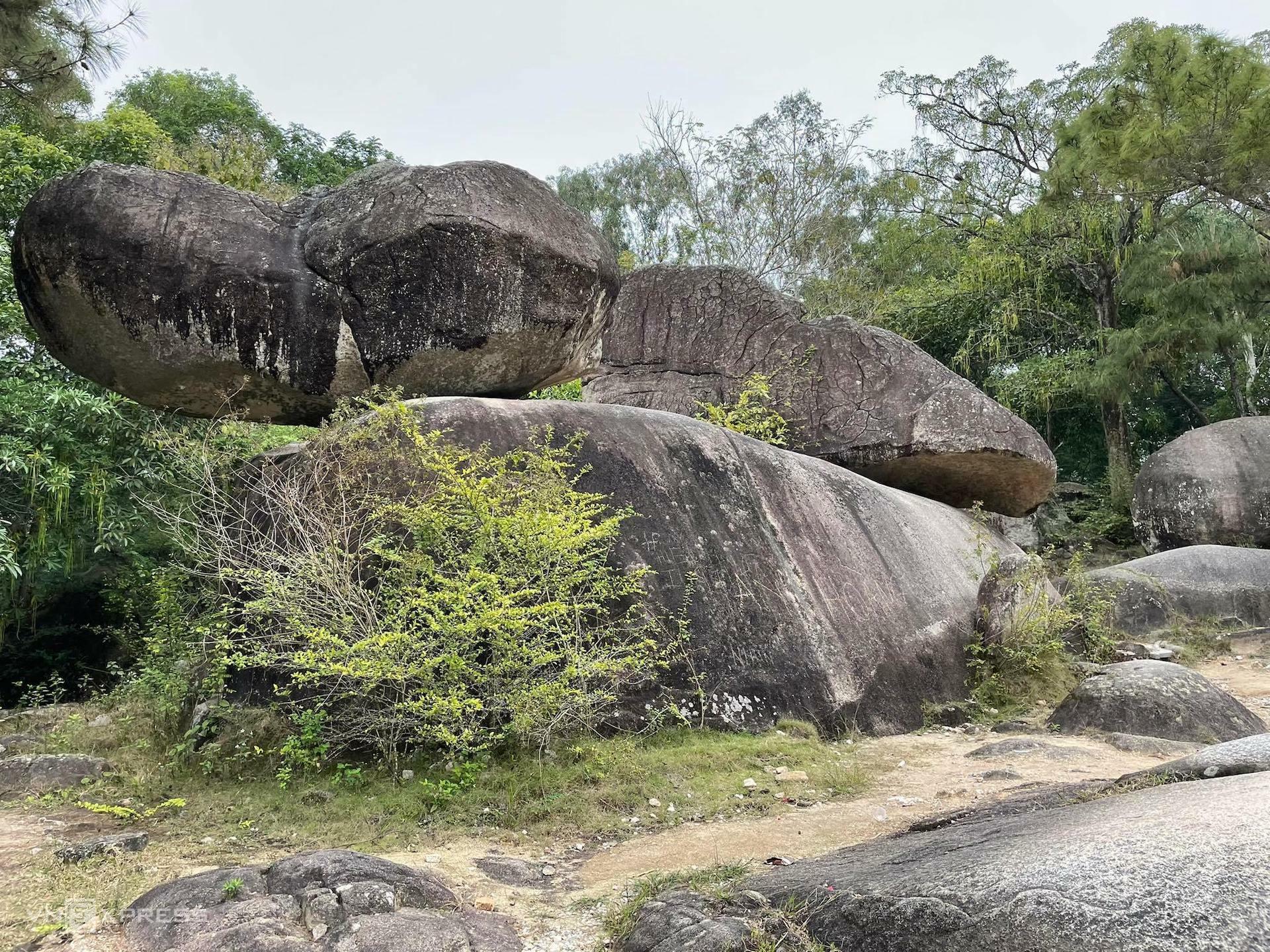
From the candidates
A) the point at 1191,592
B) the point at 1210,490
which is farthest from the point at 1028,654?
the point at 1210,490

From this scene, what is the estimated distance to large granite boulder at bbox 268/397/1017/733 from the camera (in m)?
6.35

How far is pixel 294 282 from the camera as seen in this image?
22.2 feet

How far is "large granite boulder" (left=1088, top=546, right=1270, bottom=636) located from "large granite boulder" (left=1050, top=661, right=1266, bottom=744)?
3.99 m

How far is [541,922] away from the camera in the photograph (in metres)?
3.54

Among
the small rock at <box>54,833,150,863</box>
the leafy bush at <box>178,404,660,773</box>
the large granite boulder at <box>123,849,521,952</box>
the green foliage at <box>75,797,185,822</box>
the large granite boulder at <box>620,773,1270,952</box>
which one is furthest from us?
the leafy bush at <box>178,404,660,773</box>

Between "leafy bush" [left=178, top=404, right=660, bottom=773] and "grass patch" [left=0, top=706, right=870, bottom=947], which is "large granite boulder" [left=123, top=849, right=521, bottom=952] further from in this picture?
"leafy bush" [left=178, top=404, right=660, bottom=773]

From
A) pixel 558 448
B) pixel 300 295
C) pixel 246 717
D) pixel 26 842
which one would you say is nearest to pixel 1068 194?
pixel 558 448

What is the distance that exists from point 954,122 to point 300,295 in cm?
1591

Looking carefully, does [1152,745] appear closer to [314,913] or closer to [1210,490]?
[314,913]

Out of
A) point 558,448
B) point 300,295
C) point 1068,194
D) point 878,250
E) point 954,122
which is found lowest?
point 558,448

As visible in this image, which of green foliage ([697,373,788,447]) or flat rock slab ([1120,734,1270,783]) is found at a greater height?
green foliage ([697,373,788,447])

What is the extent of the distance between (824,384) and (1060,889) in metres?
8.10

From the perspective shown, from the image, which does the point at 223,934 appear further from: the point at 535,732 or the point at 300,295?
the point at 300,295

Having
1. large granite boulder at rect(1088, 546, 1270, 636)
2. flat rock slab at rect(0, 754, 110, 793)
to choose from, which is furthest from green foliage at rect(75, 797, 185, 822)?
large granite boulder at rect(1088, 546, 1270, 636)
